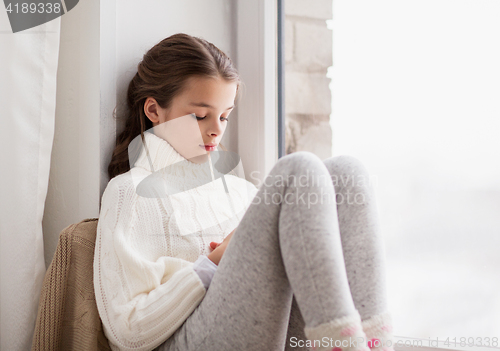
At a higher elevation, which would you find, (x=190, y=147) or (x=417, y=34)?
(x=417, y=34)

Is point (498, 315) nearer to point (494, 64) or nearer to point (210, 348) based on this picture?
point (494, 64)

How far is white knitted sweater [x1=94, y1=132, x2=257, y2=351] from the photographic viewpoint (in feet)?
2.59

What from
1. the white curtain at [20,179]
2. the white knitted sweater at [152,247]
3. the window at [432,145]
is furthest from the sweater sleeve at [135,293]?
the window at [432,145]

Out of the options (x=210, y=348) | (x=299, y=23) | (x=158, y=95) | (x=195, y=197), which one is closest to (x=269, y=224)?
(x=210, y=348)

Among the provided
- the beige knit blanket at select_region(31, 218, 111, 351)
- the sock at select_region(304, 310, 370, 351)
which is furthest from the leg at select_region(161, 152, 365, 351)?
the beige knit blanket at select_region(31, 218, 111, 351)

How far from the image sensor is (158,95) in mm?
1080

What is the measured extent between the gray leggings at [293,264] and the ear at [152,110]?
1.62 feet

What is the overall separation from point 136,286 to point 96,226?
7.5 inches

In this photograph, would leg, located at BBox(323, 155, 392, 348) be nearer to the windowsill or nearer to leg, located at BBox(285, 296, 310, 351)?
leg, located at BBox(285, 296, 310, 351)

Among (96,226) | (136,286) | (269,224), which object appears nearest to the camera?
(269,224)

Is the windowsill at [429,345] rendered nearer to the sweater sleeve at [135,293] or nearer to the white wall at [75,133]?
the sweater sleeve at [135,293]

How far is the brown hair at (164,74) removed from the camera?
Result: 1.06 m

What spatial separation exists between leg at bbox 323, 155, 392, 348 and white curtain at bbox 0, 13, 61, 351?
26.9 inches

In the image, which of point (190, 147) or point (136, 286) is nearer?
point (136, 286)
